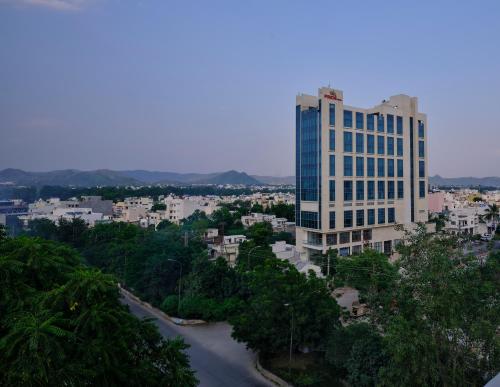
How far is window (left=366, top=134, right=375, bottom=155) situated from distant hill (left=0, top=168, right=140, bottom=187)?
78.3ft

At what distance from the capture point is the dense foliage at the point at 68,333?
4.57 metres

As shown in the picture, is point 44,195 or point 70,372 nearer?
point 70,372

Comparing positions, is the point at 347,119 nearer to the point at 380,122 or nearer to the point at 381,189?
the point at 380,122

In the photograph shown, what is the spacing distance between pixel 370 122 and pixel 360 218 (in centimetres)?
703

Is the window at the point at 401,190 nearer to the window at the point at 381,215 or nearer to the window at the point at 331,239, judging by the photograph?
the window at the point at 381,215

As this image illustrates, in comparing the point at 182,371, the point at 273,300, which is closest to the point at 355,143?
the point at 273,300

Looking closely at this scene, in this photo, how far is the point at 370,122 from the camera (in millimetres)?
27391

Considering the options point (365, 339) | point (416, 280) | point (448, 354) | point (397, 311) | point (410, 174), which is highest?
point (410, 174)

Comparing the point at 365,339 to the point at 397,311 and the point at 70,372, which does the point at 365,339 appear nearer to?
the point at 397,311

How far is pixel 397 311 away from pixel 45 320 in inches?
259

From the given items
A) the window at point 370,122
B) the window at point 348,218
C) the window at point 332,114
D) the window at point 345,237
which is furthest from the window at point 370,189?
the window at point 332,114

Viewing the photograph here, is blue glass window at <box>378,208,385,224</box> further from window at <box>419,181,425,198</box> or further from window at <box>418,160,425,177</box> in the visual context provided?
window at <box>418,160,425,177</box>

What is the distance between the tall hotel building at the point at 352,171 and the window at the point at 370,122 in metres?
0.07

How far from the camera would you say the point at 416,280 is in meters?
7.43
